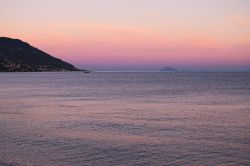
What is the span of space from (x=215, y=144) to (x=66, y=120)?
16.7m

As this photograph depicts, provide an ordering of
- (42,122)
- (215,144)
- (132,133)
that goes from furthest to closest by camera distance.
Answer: (42,122) < (132,133) < (215,144)

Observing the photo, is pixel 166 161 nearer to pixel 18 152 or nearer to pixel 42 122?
pixel 18 152

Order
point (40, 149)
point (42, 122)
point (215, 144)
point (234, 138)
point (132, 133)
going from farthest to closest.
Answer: point (42, 122) → point (132, 133) → point (234, 138) → point (215, 144) → point (40, 149)

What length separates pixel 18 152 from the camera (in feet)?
70.0

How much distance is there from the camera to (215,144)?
24.0 metres

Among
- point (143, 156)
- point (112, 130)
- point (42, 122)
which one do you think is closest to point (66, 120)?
point (42, 122)

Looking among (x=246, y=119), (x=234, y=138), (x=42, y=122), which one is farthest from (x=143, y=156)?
(x=246, y=119)

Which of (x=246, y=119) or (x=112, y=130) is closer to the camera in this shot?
(x=112, y=130)

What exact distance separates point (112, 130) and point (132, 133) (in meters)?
1.98

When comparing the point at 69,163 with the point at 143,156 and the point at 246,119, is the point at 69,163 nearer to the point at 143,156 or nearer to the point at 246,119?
the point at 143,156

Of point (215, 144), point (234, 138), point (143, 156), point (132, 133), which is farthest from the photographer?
point (132, 133)

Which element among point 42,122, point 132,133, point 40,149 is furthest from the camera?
point 42,122

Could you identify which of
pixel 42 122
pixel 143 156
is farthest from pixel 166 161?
pixel 42 122

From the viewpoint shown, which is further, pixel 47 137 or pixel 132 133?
pixel 132 133
